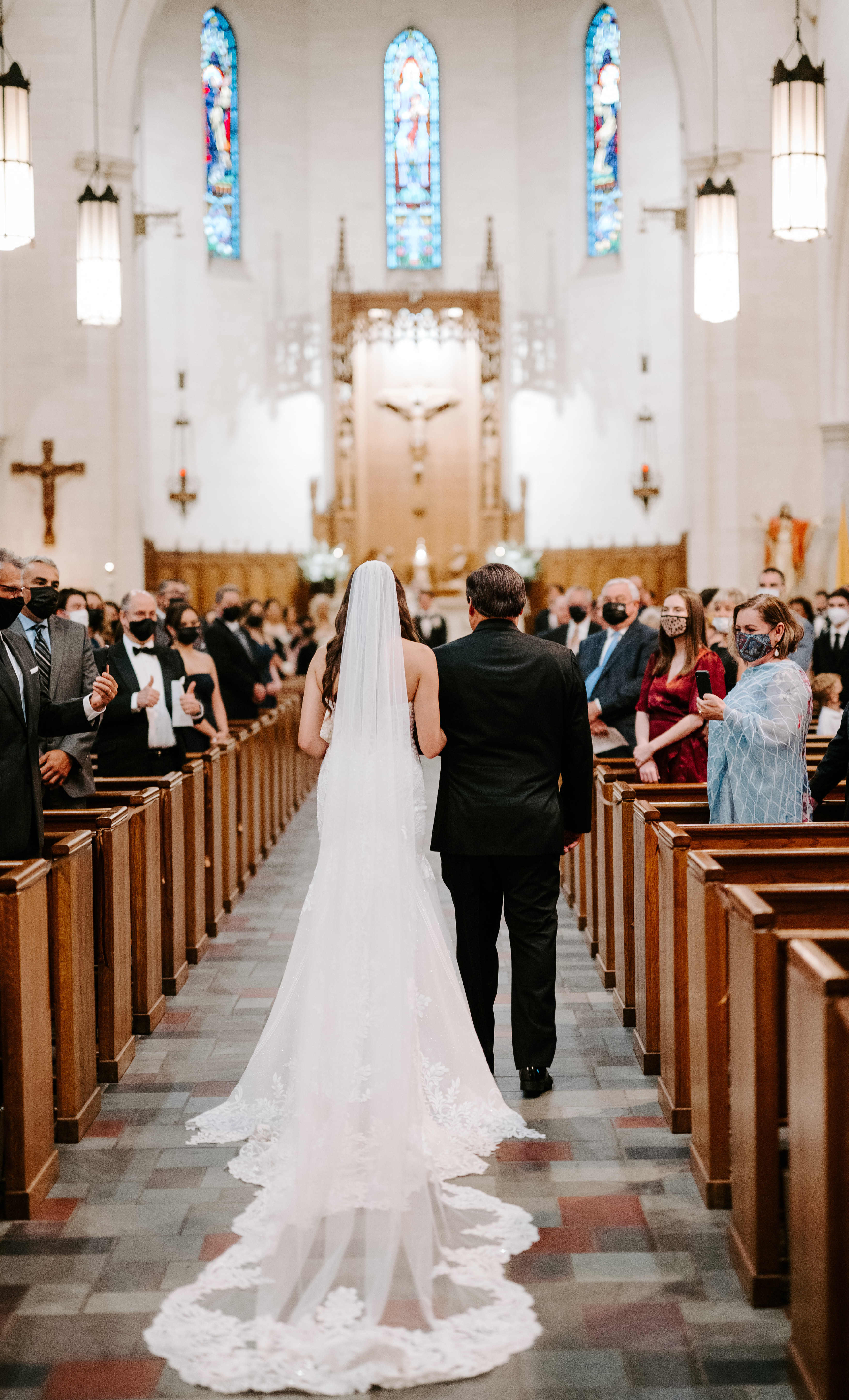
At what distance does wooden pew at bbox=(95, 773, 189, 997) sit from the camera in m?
5.82

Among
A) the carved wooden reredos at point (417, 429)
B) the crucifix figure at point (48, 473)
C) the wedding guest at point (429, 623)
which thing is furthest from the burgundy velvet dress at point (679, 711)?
the carved wooden reredos at point (417, 429)

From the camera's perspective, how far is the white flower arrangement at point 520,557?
18422mm

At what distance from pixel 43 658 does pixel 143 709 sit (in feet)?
2.63

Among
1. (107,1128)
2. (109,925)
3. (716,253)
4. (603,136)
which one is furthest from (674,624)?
(603,136)

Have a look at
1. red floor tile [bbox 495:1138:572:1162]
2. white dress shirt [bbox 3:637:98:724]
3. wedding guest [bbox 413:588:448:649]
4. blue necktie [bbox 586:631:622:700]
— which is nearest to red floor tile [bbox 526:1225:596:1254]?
red floor tile [bbox 495:1138:572:1162]

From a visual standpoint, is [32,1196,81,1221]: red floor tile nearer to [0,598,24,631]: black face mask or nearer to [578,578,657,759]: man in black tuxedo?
[0,598,24,631]: black face mask

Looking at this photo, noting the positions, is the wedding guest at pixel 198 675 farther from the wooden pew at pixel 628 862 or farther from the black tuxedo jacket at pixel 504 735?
the black tuxedo jacket at pixel 504 735

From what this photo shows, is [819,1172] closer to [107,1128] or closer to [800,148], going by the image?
[107,1128]

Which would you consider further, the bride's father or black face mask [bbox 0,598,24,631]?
black face mask [bbox 0,598,24,631]

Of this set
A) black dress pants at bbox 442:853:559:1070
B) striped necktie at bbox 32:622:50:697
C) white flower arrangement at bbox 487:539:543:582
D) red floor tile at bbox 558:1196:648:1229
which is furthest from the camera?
white flower arrangement at bbox 487:539:543:582

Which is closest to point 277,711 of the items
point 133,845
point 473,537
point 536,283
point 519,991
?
point 133,845

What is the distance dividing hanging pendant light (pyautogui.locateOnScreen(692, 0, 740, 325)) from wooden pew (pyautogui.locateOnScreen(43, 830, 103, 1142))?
27.0ft

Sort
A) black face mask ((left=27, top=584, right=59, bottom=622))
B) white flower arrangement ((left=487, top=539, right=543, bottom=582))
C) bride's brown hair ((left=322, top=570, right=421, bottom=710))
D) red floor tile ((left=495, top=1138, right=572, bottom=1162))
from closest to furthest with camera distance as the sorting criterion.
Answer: red floor tile ((left=495, top=1138, right=572, bottom=1162)) → bride's brown hair ((left=322, top=570, right=421, bottom=710)) → black face mask ((left=27, top=584, right=59, bottom=622)) → white flower arrangement ((left=487, top=539, right=543, bottom=582))

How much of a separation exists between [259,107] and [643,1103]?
1920 cm
